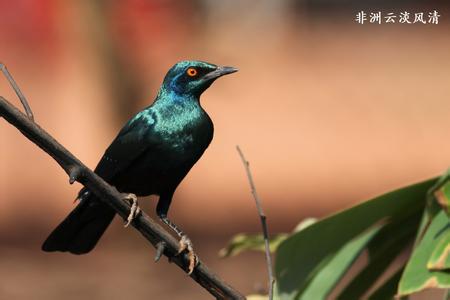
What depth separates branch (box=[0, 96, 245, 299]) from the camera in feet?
6.81

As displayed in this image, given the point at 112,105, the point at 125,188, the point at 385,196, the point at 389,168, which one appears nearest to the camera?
the point at 385,196

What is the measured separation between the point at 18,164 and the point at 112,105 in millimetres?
1793

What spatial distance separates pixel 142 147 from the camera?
9.91 ft

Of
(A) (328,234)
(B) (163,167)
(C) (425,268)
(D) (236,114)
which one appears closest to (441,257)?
(C) (425,268)

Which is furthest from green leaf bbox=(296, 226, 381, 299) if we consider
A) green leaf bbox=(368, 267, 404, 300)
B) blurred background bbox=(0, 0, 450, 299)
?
blurred background bbox=(0, 0, 450, 299)

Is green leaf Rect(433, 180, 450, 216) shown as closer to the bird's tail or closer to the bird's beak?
the bird's beak

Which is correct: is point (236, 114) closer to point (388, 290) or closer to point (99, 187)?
point (388, 290)

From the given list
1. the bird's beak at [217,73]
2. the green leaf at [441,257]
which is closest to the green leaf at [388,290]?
the green leaf at [441,257]

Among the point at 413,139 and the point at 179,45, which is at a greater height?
the point at 179,45

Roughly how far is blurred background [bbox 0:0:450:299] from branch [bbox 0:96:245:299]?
686 centimetres

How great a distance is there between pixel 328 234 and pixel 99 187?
1.00m

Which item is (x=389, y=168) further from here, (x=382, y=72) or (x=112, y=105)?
(x=112, y=105)

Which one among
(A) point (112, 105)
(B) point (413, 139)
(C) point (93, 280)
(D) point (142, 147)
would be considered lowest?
(C) point (93, 280)

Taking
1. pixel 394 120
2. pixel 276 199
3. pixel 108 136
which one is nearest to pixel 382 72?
pixel 394 120
